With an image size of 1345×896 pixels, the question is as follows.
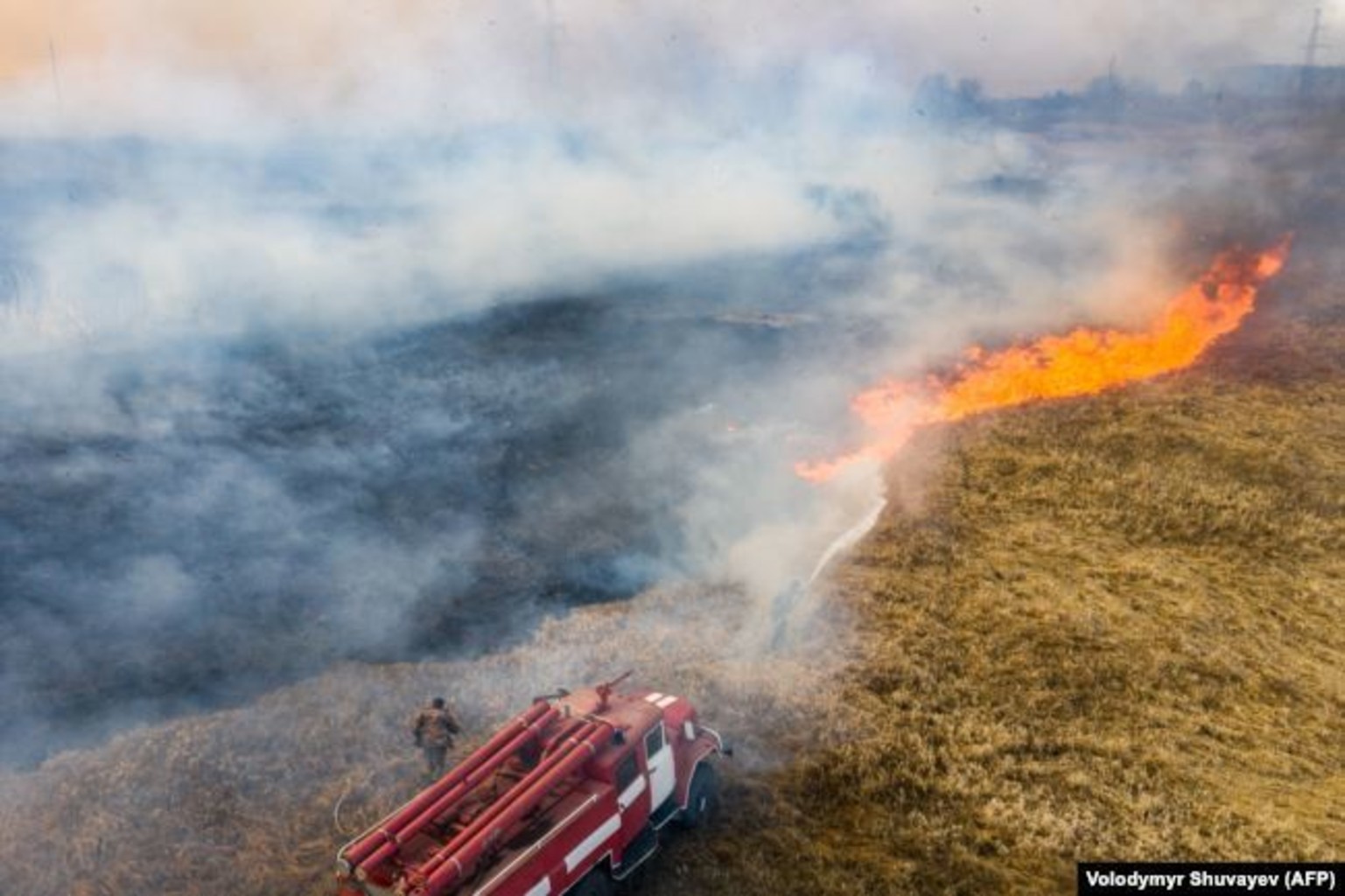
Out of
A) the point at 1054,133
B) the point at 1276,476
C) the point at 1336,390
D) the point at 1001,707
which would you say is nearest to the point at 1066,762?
the point at 1001,707

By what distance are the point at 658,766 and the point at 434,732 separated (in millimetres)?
3385

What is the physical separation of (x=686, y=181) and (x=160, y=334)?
98.5 feet

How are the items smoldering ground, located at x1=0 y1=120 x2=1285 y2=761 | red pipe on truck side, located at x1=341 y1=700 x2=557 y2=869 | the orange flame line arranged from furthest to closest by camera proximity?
the orange flame line → smoldering ground, located at x1=0 y1=120 x2=1285 y2=761 → red pipe on truck side, located at x1=341 y1=700 x2=557 y2=869

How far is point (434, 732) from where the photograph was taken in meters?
Answer: 13.0

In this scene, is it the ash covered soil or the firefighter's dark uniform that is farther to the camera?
the firefighter's dark uniform

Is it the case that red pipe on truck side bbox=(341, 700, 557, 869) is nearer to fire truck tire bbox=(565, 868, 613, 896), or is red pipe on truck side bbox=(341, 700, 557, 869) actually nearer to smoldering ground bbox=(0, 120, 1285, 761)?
fire truck tire bbox=(565, 868, 613, 896)

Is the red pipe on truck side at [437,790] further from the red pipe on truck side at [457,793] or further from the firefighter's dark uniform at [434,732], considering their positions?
the firefighter's dark uniform at [434,732]

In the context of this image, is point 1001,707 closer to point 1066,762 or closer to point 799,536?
point 1066,762

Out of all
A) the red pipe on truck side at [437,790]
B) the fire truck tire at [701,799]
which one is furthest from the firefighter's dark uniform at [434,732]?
the fire truck tire at [701,799]

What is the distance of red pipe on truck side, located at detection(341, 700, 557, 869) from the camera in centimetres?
957

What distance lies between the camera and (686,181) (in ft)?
173
